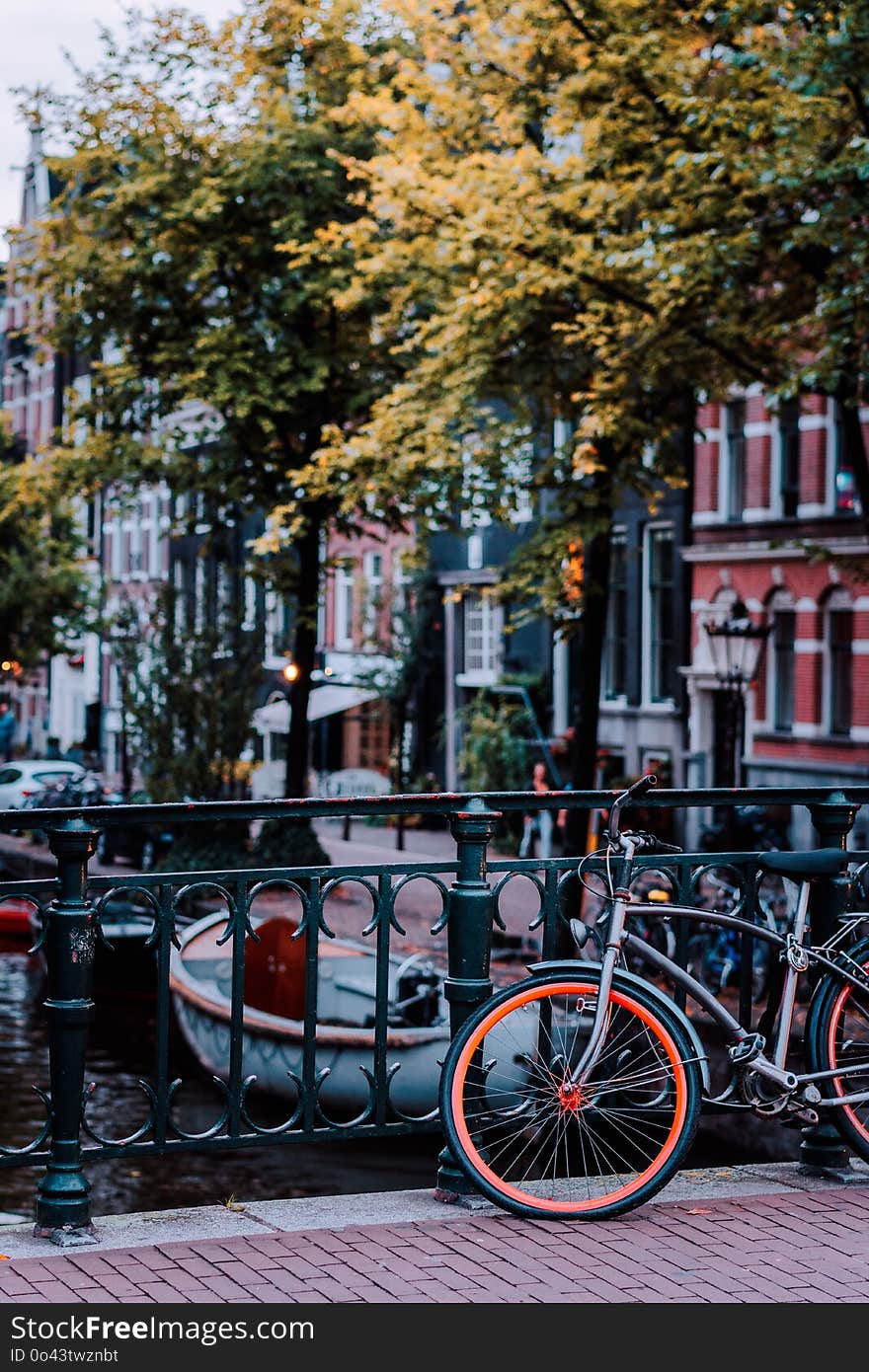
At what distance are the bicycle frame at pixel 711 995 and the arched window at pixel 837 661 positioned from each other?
22375mm

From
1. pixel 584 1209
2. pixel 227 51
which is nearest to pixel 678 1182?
pixel 584 1209

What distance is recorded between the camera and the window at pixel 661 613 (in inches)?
1270

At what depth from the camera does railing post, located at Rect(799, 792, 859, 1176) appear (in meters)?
6.03

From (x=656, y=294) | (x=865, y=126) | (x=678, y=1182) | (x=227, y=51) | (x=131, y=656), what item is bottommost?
(x=678, y=1182)

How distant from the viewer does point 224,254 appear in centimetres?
2689

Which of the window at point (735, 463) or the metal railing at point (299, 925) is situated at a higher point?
the window at point (735, 463)

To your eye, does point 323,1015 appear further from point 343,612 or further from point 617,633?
point 343,612

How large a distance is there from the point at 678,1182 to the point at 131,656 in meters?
26.4

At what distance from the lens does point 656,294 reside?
16.8 m

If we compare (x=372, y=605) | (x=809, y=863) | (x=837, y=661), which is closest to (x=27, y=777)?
(x=372, y=605)

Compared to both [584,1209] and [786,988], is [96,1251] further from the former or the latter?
[786,988]

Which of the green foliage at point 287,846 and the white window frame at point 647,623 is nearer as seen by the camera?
the green foliage at point 287,846

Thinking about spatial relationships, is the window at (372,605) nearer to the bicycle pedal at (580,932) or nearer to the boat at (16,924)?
the boat at (16,924)

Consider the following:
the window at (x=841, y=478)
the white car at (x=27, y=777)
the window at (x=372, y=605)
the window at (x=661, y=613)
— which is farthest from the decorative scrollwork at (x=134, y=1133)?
the window at (x=372, y=605)
